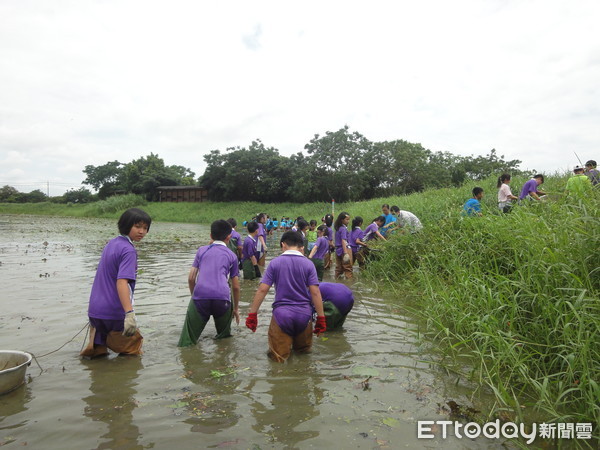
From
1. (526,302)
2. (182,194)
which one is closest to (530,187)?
(526,302)

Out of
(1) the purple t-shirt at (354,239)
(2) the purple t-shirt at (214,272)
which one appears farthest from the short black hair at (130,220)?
(1) the purple t-shirt at (354,239)

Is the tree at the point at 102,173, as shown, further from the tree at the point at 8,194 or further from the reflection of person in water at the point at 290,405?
the reflection of person in water at the point at 290,405

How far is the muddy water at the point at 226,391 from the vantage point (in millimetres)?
2936

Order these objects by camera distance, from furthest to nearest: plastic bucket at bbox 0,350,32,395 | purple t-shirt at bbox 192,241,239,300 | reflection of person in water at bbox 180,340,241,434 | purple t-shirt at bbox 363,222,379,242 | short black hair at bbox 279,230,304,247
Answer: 1. purple t-shirt at bbox 363,222,379,242
2. purple t-shirt at bbox 192,241,239,300
3. short black hair at bbox 279,230,304,247
4. plastic bucket at bbox 0,350,32,395
5. reflection of person in water at bbox 180,340,241,434

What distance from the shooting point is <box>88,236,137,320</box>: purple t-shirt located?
13.3 feet

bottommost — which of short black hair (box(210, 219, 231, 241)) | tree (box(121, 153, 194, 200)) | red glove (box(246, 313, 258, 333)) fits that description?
red glove (box(246, 313, 258, 333))

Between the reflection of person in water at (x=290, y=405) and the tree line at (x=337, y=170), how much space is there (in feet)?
109

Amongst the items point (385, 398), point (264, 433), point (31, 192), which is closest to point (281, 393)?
point (264, 433)

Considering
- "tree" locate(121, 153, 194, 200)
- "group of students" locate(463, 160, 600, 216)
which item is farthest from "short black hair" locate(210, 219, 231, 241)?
"tree" locate(121, 153, 194, 200)

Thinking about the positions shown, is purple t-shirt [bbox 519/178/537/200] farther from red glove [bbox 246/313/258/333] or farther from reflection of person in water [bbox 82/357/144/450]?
reflection of person in water [bbox 82/357/144/450]

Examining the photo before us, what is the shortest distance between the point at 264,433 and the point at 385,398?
1225 mm

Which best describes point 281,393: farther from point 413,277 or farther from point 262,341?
point 413,277

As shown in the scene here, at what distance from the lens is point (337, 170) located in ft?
132
